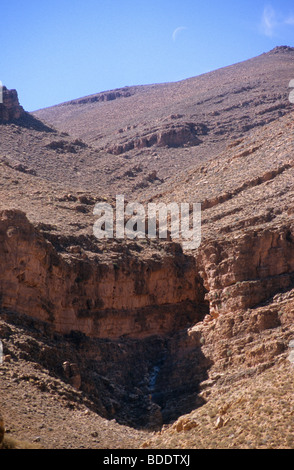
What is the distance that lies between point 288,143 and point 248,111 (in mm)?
39158

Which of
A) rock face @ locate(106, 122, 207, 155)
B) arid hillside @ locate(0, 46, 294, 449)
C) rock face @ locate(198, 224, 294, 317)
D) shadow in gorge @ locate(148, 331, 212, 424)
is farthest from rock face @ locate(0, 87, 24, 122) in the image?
shadow in gorge @ locate(148, 331, 212, 424)

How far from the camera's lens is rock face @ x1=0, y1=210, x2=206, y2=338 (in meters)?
37.0

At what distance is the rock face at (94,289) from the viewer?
37.0 metres

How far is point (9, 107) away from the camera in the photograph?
246 ft

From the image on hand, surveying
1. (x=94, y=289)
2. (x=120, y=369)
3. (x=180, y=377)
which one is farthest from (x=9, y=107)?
(x=180, y=377)

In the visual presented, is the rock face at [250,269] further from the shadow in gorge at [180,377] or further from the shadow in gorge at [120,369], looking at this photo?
the shadow in gorge at [120,369]

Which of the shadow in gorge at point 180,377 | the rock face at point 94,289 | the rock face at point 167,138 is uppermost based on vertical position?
the rock face at point 167,138

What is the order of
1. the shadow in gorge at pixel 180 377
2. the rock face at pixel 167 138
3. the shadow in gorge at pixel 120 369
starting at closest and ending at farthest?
the shadow in gorge at pixel 120 369 → the shadow in gorge at pixel 180 377 → the rock face at pixel 167 138

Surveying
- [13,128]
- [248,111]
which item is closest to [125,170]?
[13,128]

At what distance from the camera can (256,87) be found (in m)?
104

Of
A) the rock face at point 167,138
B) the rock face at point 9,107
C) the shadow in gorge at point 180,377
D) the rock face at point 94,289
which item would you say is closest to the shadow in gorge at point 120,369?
the shadow in gorge at point 180,377

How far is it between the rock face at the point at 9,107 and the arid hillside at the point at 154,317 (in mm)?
17157

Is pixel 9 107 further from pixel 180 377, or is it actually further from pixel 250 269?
pixel 180 377
